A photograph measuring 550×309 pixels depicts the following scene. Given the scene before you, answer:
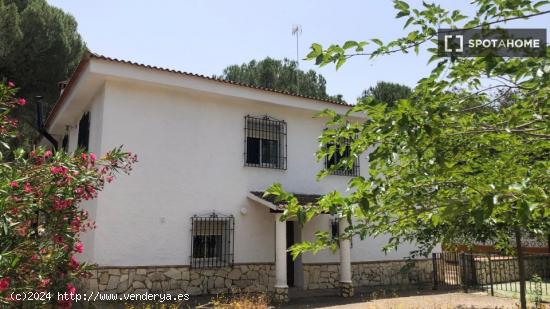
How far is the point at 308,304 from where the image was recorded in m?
10.4

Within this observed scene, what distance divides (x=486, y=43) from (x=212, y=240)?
396 inches

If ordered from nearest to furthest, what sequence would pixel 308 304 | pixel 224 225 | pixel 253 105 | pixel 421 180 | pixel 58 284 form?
1. pixel 421 180
2. pixel 58 284
3. pixel 308 304
4. pixel 224 225
5. pixel 253 105

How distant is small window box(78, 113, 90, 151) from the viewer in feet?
40.6

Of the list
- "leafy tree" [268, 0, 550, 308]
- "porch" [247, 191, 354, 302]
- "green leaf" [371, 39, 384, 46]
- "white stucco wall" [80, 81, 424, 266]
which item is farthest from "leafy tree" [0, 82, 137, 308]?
"white stucco wall" [80, 81, 424, 266]

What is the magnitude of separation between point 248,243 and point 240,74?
24.2 metres

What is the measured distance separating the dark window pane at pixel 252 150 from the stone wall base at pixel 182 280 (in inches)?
126

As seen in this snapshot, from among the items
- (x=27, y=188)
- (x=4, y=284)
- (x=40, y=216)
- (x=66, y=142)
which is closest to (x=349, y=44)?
(x=4, y=284)

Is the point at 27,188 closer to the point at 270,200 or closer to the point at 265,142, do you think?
the point at 270,200

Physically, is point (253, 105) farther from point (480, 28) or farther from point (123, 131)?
point (480, 28)

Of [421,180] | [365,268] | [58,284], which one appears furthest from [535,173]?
[365,268]

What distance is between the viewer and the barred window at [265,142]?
12719 mm

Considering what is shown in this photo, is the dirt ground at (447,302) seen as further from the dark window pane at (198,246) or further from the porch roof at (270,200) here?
the dark window pane at (198,246)

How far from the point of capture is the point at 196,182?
11.5 meters

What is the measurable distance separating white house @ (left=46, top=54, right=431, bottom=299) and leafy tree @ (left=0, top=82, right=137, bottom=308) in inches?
211
